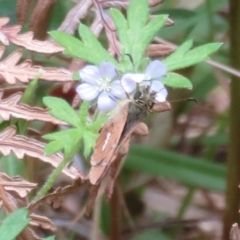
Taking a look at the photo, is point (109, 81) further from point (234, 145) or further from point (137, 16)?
point (234, 145)

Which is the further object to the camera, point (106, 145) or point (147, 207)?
point (147, 207)

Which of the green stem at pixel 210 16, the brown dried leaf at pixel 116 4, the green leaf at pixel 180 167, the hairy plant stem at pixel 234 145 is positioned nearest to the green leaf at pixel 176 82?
the brown dried leaf at pixel 116 4

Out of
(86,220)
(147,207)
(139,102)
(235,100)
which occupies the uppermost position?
(139,102)

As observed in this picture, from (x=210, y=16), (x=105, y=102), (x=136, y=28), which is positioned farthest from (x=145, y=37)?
(x=210, y=16)

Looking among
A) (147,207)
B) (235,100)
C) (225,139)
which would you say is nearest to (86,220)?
(147,207)

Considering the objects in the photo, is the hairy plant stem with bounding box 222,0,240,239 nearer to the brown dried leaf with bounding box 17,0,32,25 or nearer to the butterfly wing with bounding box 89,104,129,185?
the brown dried leaf with bounding box 17,0,32,25

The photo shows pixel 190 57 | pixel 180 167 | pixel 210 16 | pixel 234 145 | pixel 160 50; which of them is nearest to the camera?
pixel 190 57

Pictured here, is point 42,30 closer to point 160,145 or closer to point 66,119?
point 66,119
